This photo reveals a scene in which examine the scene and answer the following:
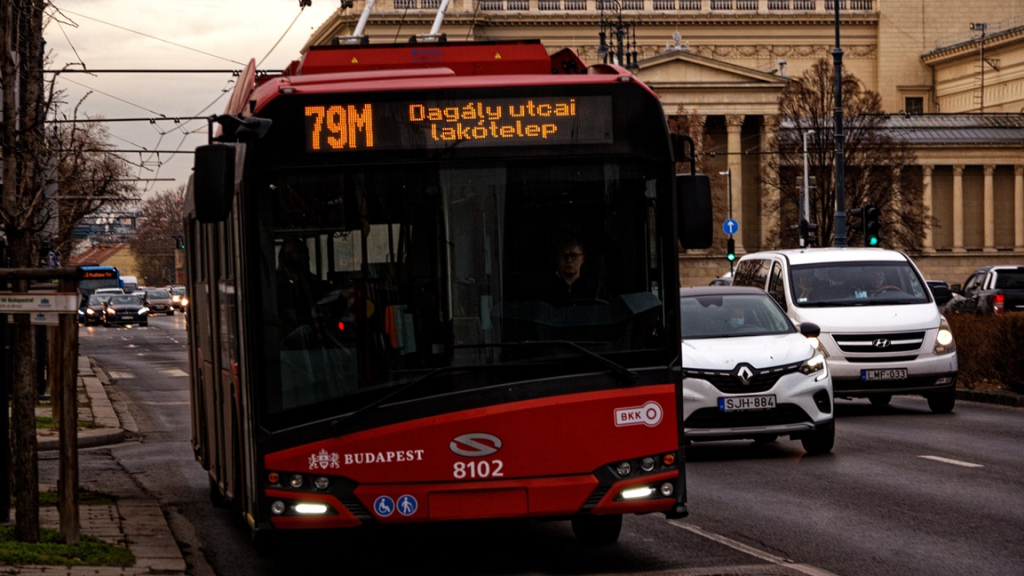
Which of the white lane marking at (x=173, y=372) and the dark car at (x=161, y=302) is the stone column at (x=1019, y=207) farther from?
the white lane marking at (x=173, y=372)

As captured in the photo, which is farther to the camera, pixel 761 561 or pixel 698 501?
pixel 698 501

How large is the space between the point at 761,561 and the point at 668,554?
62 centimetres

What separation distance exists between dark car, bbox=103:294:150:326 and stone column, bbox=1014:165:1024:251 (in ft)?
157

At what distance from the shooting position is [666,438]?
8.69 meters

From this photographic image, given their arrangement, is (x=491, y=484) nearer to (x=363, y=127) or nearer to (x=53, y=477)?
(x=363, y=127)

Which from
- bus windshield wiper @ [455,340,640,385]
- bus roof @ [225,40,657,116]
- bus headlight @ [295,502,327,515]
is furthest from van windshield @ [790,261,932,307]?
bus headlight @ [295,502,327,515]

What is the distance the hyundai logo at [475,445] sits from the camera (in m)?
8.41

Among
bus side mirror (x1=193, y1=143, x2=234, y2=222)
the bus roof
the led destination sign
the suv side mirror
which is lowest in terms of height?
the suv side mirror

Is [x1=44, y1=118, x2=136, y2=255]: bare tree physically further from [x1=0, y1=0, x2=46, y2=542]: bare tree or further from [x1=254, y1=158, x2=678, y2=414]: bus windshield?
[x1=254, y1=158, x2=678, y2=414]: bus windshield

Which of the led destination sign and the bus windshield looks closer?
the bus windshield

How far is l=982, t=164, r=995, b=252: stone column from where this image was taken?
9494 cm

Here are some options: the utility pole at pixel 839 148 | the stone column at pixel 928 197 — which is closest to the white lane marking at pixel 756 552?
the utility pole at pixel 839 148

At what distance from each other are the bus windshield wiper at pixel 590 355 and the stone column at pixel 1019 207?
3561 inches

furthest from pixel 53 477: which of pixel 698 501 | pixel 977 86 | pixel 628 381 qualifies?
pixel 977 86
